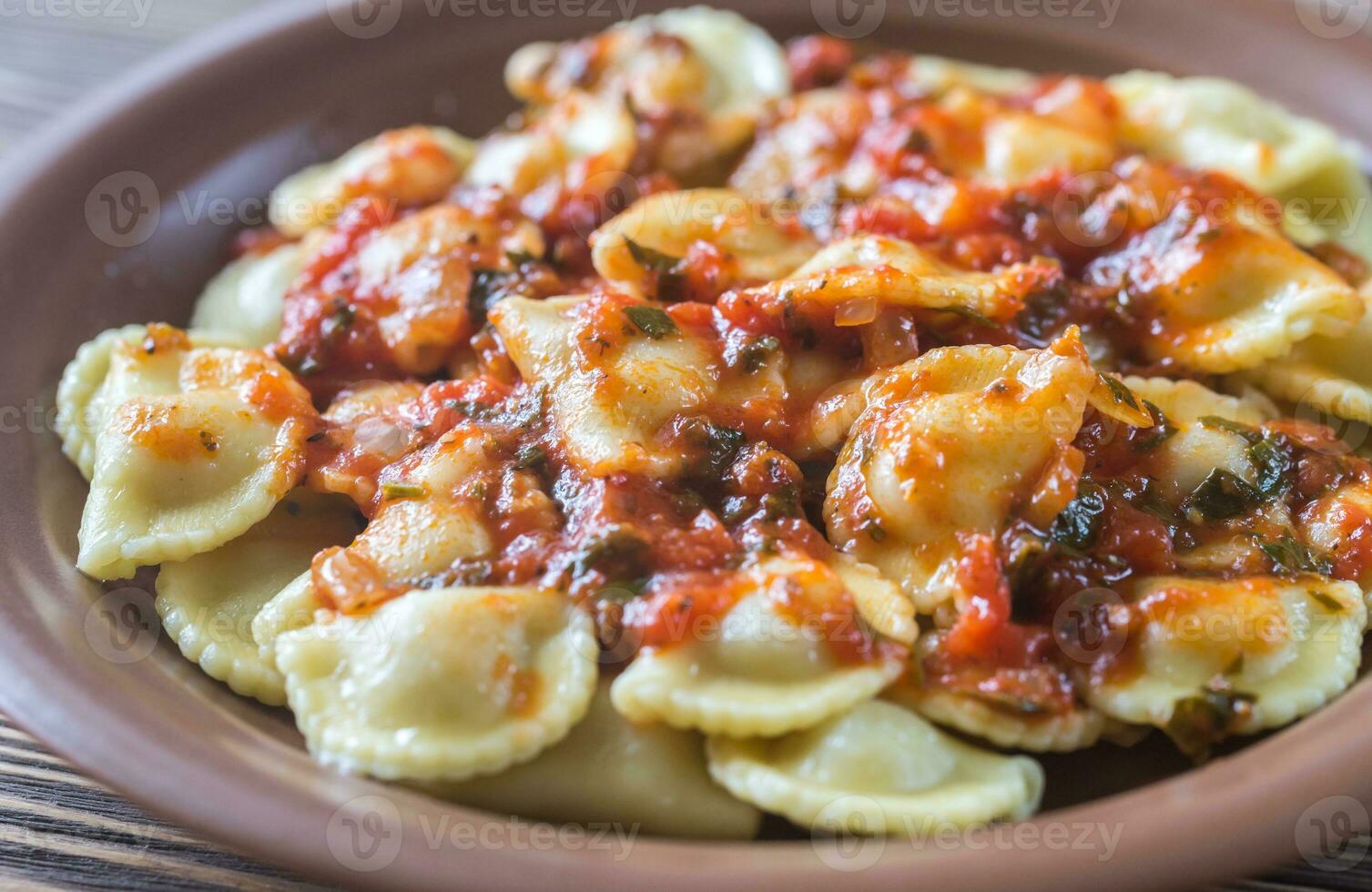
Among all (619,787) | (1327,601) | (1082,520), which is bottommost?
(619,787)

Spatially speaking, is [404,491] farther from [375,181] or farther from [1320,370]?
[1320,370]

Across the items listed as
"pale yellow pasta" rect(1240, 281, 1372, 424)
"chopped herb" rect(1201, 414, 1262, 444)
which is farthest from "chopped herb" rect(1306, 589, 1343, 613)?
"pale yellow pasta" rect(1240, 281, 1372, 424)

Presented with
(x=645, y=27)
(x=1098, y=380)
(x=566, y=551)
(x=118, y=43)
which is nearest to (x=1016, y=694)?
(x=1098, y=380)

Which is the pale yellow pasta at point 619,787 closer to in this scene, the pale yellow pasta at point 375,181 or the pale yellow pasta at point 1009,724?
the pale yellow pasta at point 1009,724

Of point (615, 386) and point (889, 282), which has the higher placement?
point (889, 282)

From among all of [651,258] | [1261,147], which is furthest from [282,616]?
[1261,147]

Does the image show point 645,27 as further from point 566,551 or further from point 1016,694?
point 1016,694

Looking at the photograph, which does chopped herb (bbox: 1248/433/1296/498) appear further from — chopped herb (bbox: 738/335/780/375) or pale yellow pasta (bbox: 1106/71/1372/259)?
chopped herb (bbox: 738/335/780/375)
